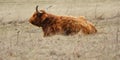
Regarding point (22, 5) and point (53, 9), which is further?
point (22, 5)

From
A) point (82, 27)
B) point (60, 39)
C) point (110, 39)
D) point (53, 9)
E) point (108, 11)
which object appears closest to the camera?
point (110, 39)

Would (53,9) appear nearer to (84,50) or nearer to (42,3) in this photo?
(42,3)

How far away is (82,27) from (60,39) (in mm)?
1233

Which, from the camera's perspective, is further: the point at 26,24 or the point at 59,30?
the point at 26,24

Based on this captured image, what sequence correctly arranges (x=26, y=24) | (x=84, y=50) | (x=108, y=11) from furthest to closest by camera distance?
(x=108, y=11)
(x=26, y=24)
(x=84, y=50)

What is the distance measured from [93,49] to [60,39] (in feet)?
6.39

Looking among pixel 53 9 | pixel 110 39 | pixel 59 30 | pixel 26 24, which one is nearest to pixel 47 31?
pixel 59 30

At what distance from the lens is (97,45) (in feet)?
36.4

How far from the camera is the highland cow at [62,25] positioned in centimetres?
1345

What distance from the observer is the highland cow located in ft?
44.1

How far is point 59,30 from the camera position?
13.6m

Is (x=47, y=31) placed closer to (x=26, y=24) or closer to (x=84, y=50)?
(x=84, y=50)

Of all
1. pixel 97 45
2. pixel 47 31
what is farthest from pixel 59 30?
pixel 97 45

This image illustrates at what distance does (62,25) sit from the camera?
44.7 ft
